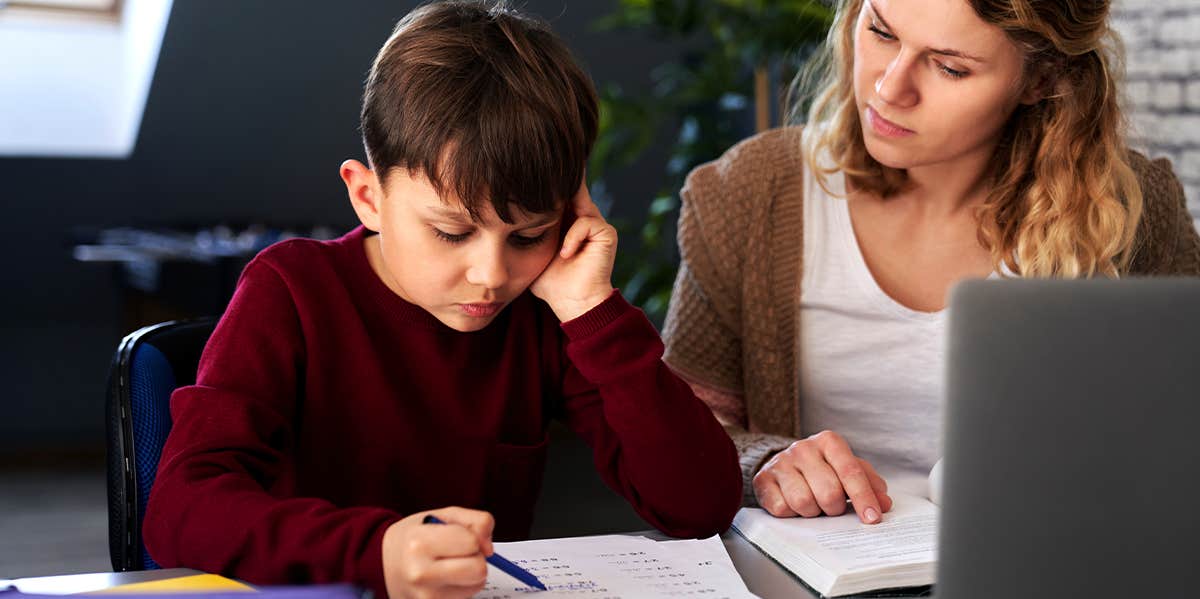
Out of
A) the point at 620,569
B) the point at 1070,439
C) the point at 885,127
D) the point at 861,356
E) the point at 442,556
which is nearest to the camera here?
the point at 1070,439

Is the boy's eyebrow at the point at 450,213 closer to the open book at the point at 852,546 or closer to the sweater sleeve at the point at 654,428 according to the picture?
the sweater sleeve at the point at 654,428

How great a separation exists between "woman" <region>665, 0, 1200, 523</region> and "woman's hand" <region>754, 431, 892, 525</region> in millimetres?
126

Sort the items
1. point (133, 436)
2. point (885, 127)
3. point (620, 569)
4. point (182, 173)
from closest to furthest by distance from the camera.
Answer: point (620, 569), point (133, 436), point (885, 127), point (182, 173)

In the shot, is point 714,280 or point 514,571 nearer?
point 514,571

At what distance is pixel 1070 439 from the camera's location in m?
0.59

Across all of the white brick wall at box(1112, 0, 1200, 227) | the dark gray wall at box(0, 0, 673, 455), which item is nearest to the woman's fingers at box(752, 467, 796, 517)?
the white brick wall at box(1112, 0, 1200, 227)

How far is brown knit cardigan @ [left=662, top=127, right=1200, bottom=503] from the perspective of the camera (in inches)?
56.4

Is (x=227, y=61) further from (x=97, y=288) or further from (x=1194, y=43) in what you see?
(x=1194, y=43)

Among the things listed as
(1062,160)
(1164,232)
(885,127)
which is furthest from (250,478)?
(1164,232)

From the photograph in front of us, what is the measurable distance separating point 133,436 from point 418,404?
262mm

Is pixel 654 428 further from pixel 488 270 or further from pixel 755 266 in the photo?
pixel 755 266

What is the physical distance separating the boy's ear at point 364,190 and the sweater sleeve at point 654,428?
211 mm

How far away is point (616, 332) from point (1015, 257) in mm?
548

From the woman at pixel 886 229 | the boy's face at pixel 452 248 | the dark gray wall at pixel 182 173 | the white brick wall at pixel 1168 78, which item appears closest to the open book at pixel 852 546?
the woman at pixel 886 229
